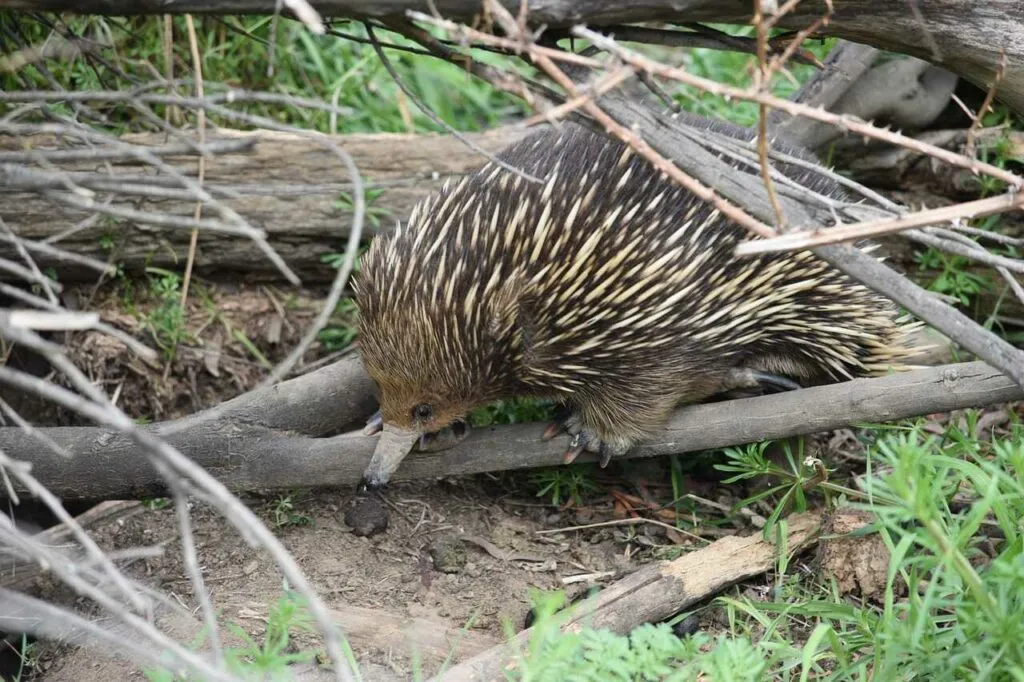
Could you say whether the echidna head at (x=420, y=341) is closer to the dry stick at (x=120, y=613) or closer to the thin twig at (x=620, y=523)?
the thin twig at (x=620, y=523)

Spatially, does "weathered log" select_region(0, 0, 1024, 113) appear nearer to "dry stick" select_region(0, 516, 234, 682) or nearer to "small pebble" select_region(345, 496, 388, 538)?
"dry stick" select_region(0, 516, 234, 682)

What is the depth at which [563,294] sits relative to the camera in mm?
3125

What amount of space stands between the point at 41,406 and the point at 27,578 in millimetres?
917

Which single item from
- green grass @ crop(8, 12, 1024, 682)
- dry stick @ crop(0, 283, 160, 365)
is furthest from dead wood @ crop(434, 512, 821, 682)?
dry stick @ crop(0, 283, 160, 365)

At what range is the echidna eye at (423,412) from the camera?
3.13 metres

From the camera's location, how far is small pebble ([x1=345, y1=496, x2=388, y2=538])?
3.42m

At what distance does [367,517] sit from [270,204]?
4.16 feet

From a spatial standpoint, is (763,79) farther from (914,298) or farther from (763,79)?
(914,298)

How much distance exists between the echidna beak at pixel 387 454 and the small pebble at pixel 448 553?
1.26 feet

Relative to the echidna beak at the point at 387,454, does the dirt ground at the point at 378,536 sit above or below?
below

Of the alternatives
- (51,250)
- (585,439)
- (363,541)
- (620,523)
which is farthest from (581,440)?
(51,250)

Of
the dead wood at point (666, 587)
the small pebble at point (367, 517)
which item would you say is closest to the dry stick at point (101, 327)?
the dead wood at point (666, 587)

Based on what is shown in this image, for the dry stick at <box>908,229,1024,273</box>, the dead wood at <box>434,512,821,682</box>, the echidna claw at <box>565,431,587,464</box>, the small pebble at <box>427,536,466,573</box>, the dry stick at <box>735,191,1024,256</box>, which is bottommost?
the small pebble at <box>427,536,466,573</box>

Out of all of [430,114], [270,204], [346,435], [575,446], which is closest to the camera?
[430,114]
